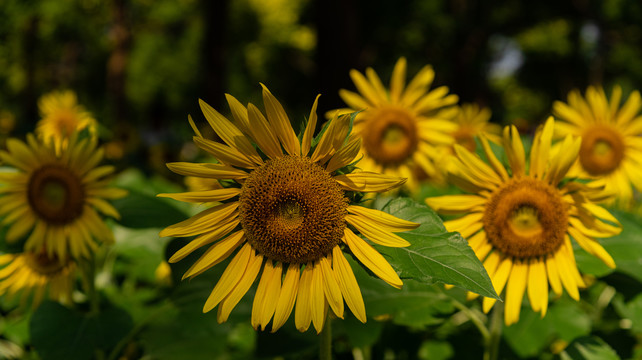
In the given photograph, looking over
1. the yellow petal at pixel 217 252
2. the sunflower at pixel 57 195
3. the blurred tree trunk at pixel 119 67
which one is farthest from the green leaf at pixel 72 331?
the blurred tree trunk at pixel 119 67

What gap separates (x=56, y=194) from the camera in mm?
1651

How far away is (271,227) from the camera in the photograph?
3.32ft

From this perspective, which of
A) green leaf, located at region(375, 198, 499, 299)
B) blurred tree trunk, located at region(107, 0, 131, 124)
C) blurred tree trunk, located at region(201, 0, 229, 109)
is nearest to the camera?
green leaf, located at region(375, 198, 499, 299)

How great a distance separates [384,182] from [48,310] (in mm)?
1176

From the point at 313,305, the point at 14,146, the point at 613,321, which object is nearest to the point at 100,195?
the point at 14,146

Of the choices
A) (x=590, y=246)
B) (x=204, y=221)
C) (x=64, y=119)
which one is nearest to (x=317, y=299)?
(x=204, y=221)

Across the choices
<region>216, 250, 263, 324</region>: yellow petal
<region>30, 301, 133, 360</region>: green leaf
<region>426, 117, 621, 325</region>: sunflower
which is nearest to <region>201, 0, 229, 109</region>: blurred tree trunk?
<region>30, 301, 133, 360</region>: green leaf

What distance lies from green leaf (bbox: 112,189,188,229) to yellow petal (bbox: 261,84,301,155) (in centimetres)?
72

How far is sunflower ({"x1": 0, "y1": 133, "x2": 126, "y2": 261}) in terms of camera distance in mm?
1611

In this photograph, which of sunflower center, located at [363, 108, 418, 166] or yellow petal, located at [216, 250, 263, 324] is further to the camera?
sunflower center, located at [363, 108, 418, 166]

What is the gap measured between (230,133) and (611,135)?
6.35 ft

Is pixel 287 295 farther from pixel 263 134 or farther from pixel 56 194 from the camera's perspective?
pixel 56 194

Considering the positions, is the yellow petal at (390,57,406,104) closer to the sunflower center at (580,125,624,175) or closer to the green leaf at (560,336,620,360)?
the sunflower center at (580,125,624,175)

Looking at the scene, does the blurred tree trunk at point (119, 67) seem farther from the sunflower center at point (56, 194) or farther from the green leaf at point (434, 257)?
the green leaf at point (434, 257)
